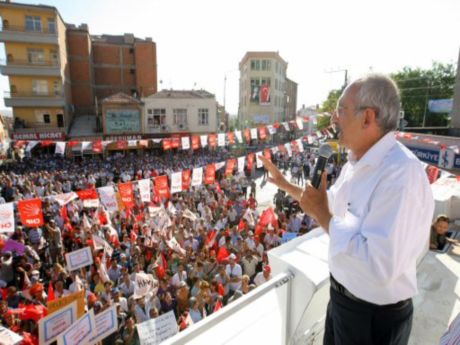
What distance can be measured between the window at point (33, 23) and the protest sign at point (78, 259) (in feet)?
115

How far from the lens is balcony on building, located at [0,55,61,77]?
105 feet

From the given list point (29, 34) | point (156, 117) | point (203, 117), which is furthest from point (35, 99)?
point (203, 117)

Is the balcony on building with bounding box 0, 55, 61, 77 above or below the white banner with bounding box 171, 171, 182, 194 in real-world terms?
above

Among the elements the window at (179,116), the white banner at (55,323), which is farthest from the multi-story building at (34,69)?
the white banner at (55,323)

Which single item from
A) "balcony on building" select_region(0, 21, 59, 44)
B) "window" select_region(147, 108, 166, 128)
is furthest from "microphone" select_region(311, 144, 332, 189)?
"balcony on building" select_region(0, 21, 59, 44)

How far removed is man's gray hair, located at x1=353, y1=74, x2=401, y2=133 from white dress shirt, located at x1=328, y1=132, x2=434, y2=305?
86 millimetres

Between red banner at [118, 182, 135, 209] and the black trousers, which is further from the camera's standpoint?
red banner at [118, 182, 135, 209]

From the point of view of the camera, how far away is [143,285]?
6.23 meters

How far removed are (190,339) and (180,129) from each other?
118 feet

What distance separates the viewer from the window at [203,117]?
122ft

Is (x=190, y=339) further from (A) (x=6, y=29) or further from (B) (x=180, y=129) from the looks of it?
(A) (x=6, y=29)

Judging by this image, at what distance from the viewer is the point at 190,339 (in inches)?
62.1

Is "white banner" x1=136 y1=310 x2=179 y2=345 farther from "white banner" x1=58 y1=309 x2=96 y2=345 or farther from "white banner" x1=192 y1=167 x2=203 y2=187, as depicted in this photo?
"white banner" x1=192 y1=167 x2=203 y2=187

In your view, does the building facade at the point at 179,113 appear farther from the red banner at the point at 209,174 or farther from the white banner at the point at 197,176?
the white banner at the point at 197,176
